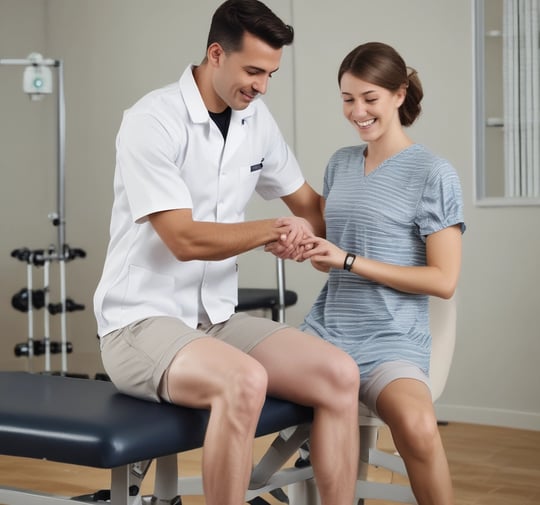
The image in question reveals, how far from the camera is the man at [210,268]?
5.98ft

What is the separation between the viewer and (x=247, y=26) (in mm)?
2059

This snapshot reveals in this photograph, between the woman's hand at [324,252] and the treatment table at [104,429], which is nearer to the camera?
the treatment table at [104,429]

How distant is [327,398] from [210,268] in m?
0.39

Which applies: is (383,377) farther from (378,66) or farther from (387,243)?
(378,66)

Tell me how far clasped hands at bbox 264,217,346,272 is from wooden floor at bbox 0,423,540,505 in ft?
3.57

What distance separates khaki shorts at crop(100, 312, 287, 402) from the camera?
1.86m

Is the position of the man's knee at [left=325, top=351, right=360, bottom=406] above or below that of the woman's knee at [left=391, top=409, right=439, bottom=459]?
above

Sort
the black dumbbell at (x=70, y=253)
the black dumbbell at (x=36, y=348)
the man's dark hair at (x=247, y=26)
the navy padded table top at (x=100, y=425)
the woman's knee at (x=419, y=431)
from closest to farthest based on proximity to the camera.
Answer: the navy padded table top at (x=100, y=425), the woman's knee at (x=419, y=431), the man's dark hair at (x=247, y=26), the black dumbbell at (x=36, y=348), the black dumbbell at (x=70, y=253)

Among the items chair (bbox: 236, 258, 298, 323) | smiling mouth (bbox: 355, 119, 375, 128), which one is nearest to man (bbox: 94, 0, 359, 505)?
smiling mouth (bbox: 355, 119, 375, 128)

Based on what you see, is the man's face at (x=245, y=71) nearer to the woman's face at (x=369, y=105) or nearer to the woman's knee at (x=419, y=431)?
the woman's face at (x=369, y=105)

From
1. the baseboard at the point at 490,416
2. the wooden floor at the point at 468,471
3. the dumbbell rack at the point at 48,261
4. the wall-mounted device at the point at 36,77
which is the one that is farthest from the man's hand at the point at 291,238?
the wall-mounted device at the point at 36,77

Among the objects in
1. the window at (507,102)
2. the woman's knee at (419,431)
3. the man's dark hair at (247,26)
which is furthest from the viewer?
the window at (507,102)

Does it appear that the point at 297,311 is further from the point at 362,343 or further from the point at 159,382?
the point at 159,382

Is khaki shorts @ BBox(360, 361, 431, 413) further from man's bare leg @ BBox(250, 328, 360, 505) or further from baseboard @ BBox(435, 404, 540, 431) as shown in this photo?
baseboard @ BBox(435, 404, 540, 431)
